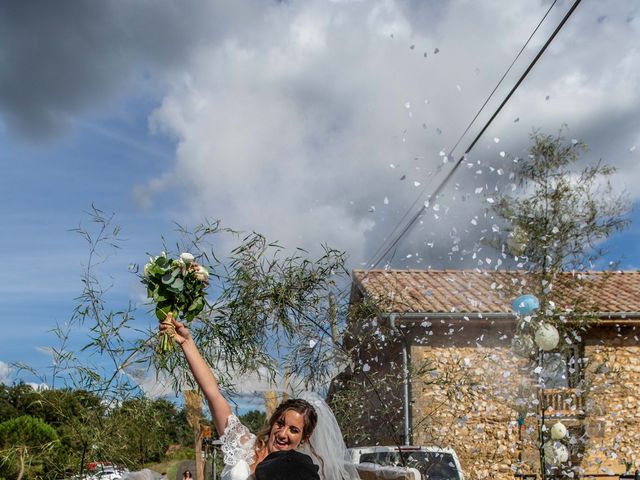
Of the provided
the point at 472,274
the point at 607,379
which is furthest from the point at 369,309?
the point at 472,274

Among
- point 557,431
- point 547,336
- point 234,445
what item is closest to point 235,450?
point 234,445

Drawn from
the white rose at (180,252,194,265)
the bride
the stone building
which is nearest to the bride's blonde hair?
the bride

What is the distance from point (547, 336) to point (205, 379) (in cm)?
905

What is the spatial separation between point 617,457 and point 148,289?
14247mm

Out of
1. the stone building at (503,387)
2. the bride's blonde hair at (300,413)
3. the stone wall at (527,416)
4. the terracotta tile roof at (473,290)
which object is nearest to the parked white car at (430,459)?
the stone building at (503,387)

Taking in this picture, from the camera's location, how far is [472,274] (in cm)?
1978

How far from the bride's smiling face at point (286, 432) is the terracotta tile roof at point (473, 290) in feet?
34.9

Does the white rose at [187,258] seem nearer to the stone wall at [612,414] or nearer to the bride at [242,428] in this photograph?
the bride at [242,428]

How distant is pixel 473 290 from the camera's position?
18188mm

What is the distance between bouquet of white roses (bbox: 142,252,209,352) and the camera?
388cm

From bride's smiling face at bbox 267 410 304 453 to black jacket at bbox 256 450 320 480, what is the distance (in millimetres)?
186

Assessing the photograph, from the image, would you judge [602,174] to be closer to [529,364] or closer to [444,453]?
[529,364]

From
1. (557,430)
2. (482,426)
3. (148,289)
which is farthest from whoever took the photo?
(482,426)

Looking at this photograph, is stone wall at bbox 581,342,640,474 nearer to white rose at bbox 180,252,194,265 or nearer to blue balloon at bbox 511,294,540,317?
blue balloon at bbox 511,294,540,317
